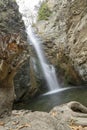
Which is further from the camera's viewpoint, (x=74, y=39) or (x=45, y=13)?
(x=45, y=13)

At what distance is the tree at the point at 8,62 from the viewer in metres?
4.80

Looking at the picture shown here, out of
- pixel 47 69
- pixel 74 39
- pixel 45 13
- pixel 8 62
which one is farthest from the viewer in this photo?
→ pixel 45 13

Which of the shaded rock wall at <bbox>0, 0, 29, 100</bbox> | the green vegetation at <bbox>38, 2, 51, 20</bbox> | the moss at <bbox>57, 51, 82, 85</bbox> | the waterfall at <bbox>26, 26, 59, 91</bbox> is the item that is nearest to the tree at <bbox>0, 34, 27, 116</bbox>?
the shaded rock wall at <bbox>0, 0, 29, 100</bbox>

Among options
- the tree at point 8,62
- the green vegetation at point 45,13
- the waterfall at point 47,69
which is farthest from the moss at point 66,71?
the tree at point 8,62

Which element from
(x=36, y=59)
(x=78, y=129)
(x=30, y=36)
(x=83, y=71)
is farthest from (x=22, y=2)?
(x=78, y=129)

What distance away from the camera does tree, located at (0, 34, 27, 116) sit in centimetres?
480

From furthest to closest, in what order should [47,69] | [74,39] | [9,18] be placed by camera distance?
[47,69] < [74,39] < [9,18]

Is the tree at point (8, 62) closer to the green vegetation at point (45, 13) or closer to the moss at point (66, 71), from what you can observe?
the moss at point (66, 71)

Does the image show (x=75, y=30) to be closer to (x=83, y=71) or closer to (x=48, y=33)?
(x=83, y=71)

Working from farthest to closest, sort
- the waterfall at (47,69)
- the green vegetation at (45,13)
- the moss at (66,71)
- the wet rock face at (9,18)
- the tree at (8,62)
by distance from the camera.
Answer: the green vegetation at (45,13), the waterfall at (47,69), the moss at (66,71), the wet rock face at (9,18), the tree at (8,62)

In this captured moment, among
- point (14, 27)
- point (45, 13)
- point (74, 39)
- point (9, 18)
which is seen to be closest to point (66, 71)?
point (74, 39)

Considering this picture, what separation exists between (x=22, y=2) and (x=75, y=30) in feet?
99.0

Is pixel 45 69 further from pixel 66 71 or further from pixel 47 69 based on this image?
pixel 66 71

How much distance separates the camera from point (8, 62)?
5.01 m
